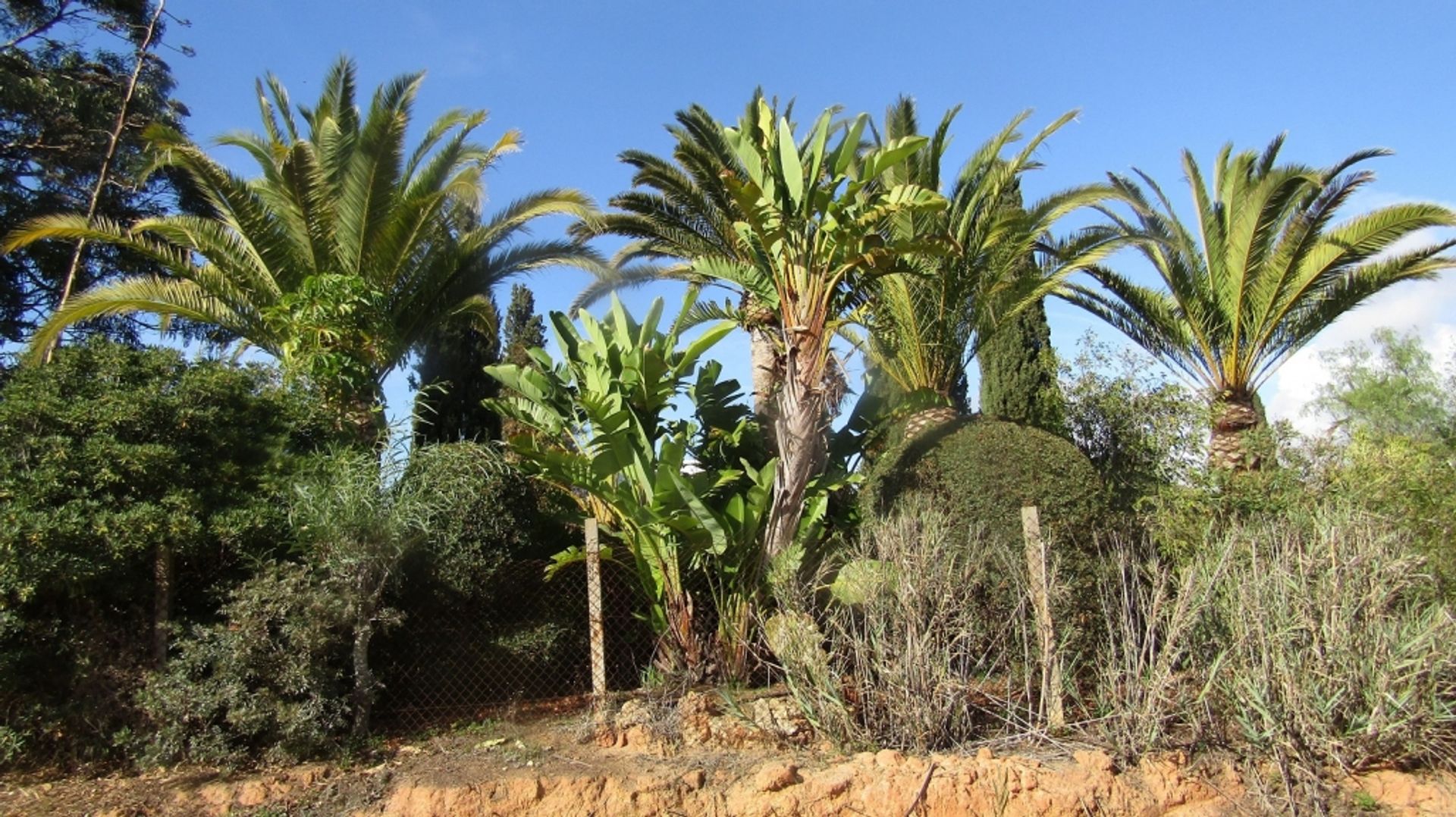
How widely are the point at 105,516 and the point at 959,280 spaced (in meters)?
7.55

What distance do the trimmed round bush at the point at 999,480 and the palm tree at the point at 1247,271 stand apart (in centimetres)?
505

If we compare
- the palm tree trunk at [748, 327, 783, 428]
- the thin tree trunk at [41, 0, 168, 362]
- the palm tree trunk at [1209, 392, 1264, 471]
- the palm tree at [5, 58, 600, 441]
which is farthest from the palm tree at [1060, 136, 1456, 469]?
the thin tree trunk at [41, 0, 168, 362]

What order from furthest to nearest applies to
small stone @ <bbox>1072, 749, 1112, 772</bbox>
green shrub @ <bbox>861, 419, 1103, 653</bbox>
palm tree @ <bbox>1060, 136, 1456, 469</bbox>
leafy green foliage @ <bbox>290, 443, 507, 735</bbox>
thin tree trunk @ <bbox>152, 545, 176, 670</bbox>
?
palm tree @ <bbox>1060, 136, 1456, 469</bbox>, green shrub @ <bbox>861, 419, 1103, 653</bbox>, leafy green foliage @ <bbox>290, 443, 507, 735</bbox>, thin tree trunk @ <bbox>152, 545, 176, 670</bbox>, small stone @ <bbox>1072, 749, 1112, 772</bbox>

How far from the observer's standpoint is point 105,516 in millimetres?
5980

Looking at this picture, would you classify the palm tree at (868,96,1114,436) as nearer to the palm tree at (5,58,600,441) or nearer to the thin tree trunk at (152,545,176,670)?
the palm tree at (5,58,600,441)

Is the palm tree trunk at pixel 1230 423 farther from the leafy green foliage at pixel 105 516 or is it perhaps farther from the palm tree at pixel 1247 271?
the leafy green foliage at pixel 105 516

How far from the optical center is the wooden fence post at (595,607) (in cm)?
695

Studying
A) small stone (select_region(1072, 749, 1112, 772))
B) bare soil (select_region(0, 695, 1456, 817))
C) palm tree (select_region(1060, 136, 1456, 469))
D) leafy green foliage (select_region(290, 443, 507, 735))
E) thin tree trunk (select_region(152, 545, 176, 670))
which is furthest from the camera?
palm tree (select_region(1060, 136, 1456, 469))

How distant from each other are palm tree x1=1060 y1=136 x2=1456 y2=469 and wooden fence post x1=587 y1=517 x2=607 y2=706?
317 inches

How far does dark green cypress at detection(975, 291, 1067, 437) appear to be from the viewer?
14.6 meters

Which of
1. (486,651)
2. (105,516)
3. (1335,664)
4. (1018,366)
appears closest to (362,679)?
(486,651)

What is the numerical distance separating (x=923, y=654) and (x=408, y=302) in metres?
7.29

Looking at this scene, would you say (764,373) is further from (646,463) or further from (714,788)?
(714,788)

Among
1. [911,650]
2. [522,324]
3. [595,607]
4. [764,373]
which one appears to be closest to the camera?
[911,650]
